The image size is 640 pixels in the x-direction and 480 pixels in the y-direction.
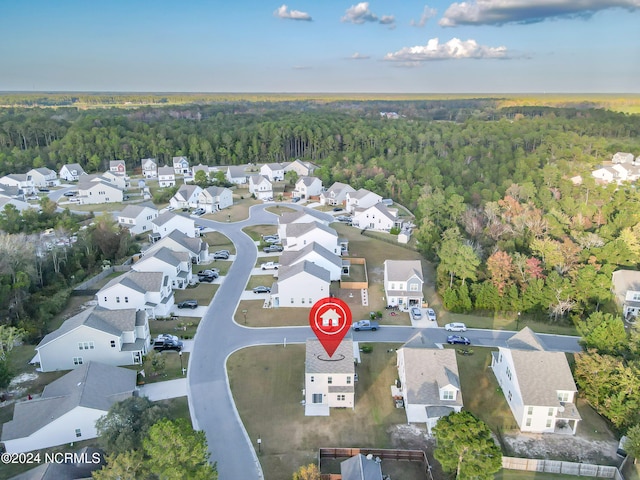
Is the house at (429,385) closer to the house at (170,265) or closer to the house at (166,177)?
the house at (170,265)

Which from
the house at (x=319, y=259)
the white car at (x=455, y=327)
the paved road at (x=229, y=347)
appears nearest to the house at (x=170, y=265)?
the paved road at (x=229, y=347)

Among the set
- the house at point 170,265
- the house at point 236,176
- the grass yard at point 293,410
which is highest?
the house at point 236,176

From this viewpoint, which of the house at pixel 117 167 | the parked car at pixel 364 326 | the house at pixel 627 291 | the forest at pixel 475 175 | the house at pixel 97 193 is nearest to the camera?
the parked car at pixel 364 326

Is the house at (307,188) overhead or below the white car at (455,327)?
overhead

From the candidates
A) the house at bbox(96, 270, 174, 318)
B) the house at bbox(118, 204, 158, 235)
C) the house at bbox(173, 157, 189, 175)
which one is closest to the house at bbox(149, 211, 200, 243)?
the house at bbox(118, 204, 158, 235)

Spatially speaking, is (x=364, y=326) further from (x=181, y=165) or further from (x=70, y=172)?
(x=70, y=172)

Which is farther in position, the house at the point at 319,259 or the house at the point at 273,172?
the house at the point at 273,172

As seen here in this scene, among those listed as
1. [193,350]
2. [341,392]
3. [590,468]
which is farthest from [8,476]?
[590,468]

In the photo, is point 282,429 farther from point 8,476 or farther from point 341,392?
point 8,476
